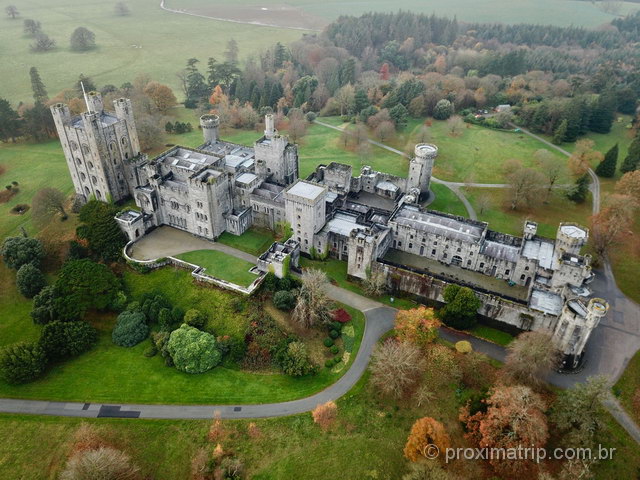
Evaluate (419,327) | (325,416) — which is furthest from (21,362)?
(419,327)

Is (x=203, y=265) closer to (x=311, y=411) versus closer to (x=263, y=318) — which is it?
(x=263, y=318)

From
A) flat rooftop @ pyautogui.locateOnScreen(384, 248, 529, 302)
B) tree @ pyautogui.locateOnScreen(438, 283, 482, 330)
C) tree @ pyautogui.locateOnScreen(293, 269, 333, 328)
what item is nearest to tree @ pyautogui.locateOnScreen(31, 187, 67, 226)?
tree @ pyautogui.locateOnScreen(293, 269, 333, 328)

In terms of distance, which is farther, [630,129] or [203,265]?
[630,129]

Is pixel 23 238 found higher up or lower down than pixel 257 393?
higher up

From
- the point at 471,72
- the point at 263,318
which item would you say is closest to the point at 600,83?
the point at 471,72

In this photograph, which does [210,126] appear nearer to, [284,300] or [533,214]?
[284,300]

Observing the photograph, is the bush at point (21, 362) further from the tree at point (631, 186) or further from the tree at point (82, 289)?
the tree at point (631, 186)

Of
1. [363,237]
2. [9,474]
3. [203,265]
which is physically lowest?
[9,474]

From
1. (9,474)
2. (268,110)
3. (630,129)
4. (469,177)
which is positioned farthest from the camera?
(268,110)
